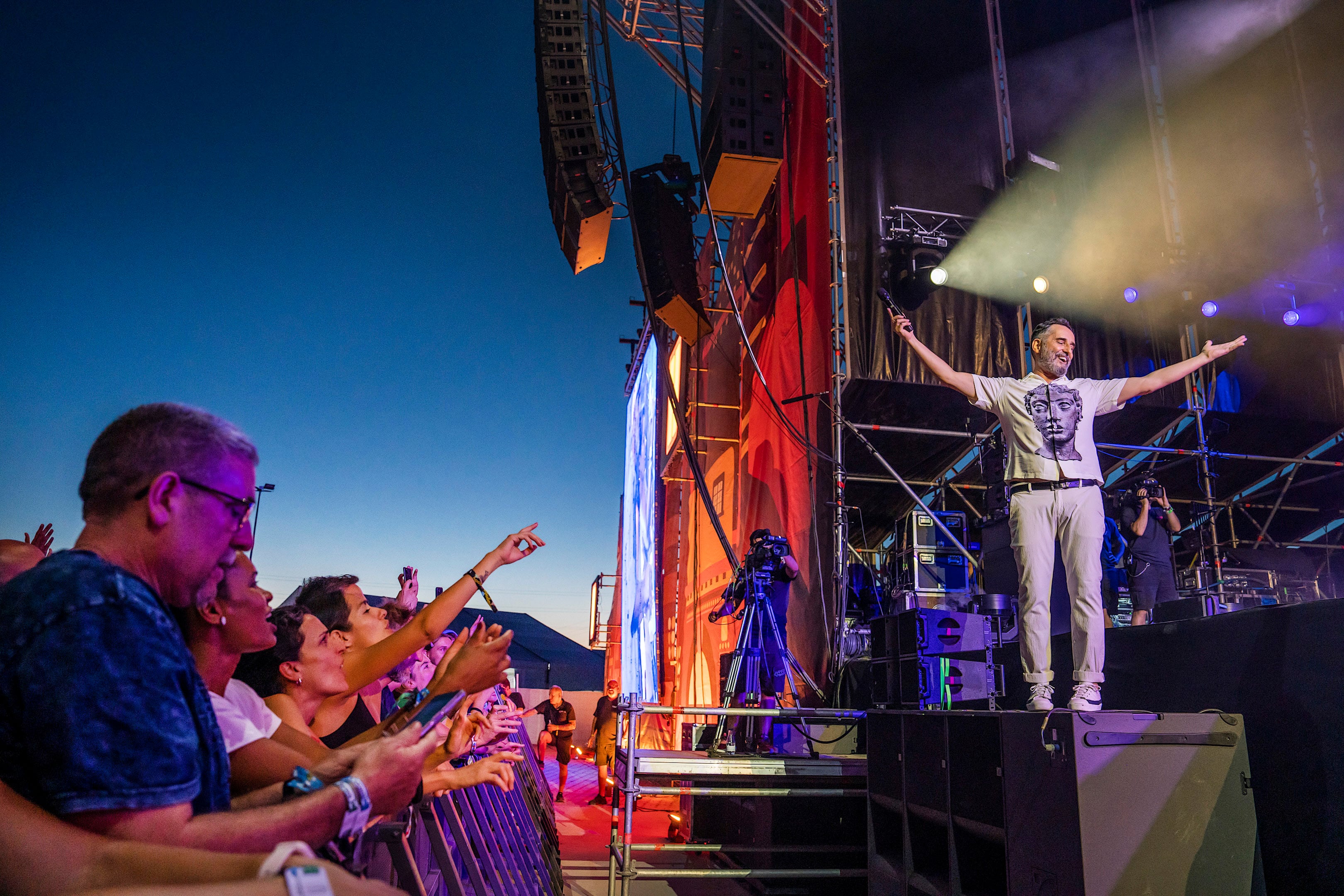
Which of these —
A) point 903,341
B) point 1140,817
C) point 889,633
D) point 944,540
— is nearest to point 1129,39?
point 903,341

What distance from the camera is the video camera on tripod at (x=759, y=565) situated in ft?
20.0

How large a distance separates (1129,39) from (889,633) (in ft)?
29.2

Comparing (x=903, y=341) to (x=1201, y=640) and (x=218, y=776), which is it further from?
(x=218, y=776)

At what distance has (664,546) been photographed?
14.8 m

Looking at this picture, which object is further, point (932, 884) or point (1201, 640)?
point (932, 884)

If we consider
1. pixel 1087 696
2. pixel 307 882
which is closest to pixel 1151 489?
pixel 1087 696

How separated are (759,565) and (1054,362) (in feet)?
9.25

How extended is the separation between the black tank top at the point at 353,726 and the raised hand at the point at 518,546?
0.74m

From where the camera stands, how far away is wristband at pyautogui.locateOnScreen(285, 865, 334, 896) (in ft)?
2.89

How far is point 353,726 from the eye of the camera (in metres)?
2.89

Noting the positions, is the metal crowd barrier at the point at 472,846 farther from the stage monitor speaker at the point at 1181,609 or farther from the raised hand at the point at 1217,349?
the stage monitor speaker at the point at 1181,609

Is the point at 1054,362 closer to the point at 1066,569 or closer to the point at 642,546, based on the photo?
the point at 1066,569

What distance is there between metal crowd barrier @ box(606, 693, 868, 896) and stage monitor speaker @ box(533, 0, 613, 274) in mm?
5200

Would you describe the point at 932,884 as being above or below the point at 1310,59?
below
